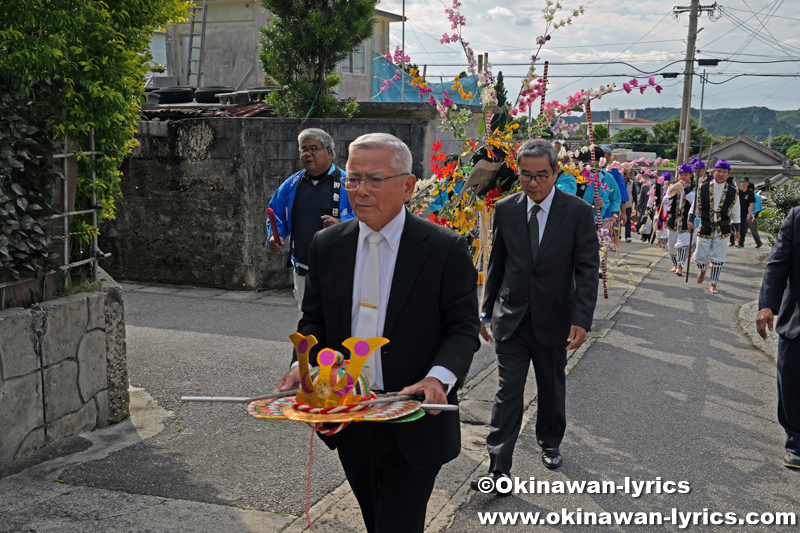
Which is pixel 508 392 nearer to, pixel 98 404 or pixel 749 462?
pixel 749 462

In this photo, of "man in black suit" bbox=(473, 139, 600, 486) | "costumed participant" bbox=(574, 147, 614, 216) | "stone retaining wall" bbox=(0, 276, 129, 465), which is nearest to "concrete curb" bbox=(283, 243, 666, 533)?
"man in black suit" bbox=(473, 139, 600, 486)

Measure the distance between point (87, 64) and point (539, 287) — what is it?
318 cm

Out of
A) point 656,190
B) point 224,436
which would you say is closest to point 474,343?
point 224,436

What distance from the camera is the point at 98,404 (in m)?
5.18

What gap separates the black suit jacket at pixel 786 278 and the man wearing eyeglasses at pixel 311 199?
3.06 m

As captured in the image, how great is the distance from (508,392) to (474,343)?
6.01 feet

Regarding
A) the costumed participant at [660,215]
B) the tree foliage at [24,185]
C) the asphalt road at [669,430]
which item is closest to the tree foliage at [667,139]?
the costumed participant at [660,215]

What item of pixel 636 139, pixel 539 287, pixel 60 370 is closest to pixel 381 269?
pixel 539 287

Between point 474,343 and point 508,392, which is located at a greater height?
point 474,343

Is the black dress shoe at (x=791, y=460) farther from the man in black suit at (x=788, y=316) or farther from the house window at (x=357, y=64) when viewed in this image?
the house window at (x=357, y=64)

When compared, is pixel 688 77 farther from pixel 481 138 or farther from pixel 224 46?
pixel 481 138

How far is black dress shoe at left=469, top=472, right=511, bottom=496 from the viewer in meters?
4.43

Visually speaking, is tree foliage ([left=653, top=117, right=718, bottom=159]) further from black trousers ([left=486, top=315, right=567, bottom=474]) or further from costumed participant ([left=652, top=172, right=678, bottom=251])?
black trousers ([left=486, top=315, right=567, bottom=474])

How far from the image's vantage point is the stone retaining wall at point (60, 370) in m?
4.44
